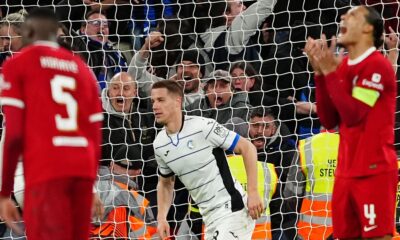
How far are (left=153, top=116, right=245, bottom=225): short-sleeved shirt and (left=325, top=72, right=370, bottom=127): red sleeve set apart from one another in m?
1.55

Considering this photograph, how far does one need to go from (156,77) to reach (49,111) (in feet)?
13.0

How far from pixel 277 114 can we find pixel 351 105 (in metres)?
3.13

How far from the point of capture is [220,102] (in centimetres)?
845

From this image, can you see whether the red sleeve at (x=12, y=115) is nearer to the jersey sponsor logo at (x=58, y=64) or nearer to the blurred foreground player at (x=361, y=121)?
the jersey sponsor logo at (x=58, y=64)

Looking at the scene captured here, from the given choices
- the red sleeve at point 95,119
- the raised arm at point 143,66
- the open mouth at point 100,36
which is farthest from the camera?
the open mouth at point 100,36

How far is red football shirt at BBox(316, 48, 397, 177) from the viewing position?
17.6 ft

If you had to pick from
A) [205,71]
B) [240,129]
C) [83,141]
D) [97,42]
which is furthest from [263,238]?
[83,141]

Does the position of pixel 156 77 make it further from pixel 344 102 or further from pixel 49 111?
pixel 49 111

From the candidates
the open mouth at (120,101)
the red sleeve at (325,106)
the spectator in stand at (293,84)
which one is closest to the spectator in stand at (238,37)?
the spectator in stand at (293,84)

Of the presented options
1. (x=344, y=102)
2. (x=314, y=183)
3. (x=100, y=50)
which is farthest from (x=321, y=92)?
(x=100, y=50)

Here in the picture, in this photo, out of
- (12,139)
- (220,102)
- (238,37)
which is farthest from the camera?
(238,37)

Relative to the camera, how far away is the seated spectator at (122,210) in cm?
762

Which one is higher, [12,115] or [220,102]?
[220,102]

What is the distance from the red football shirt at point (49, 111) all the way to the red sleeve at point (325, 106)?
4.24 feet
